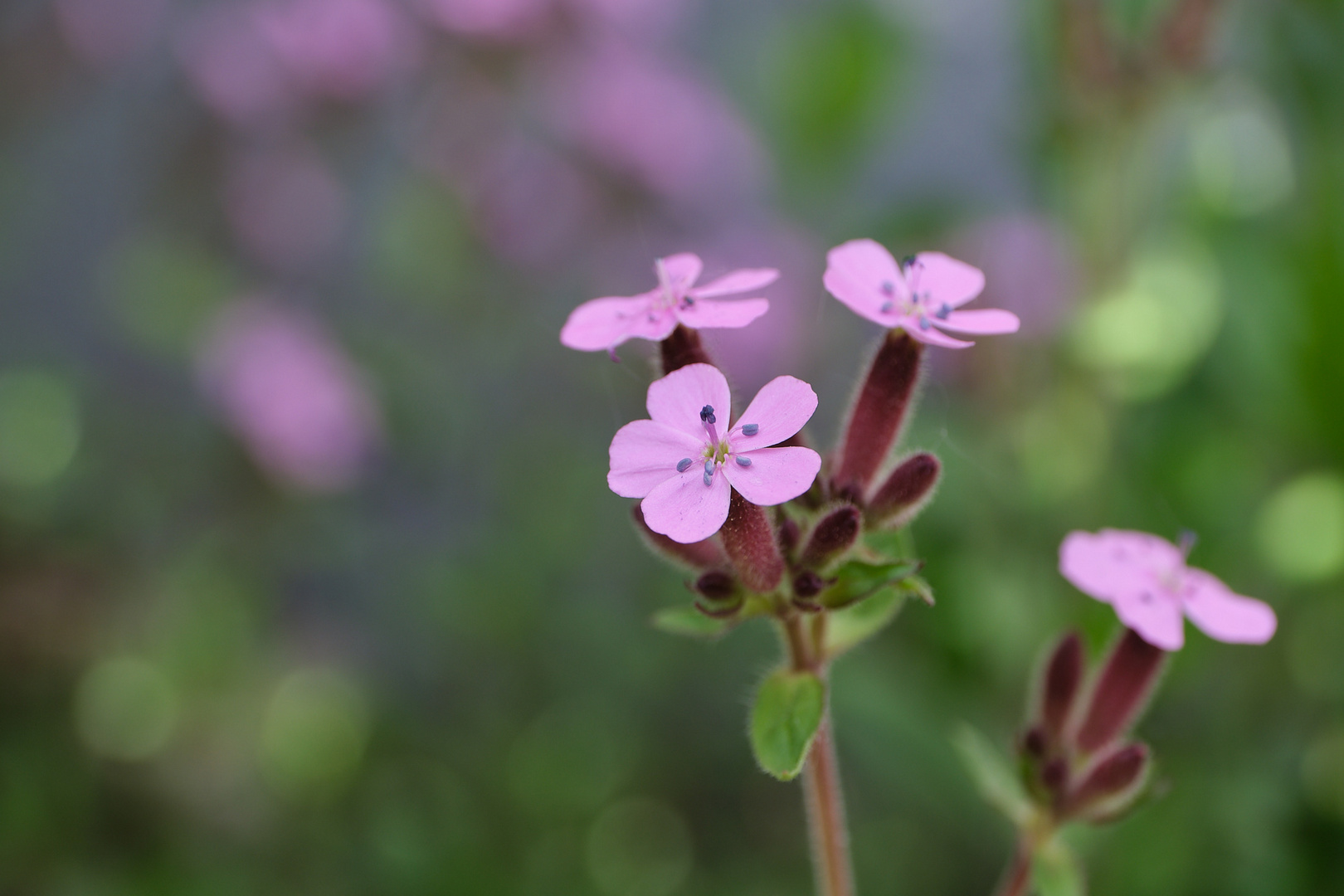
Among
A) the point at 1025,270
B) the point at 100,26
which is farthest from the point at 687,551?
the point at 100,26

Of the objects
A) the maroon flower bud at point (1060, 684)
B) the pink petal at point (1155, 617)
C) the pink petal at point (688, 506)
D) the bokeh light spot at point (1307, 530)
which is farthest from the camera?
the bokeh light spot at point (1307, 530)

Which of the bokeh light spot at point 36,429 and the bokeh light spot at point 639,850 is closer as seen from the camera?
the bokeh light spot at point 639,850

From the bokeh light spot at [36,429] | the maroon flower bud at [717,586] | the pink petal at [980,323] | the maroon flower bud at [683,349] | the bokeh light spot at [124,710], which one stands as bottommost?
the bokeh light spot at [124,710]

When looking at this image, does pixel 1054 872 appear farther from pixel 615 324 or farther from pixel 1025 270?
pixel 1025 270

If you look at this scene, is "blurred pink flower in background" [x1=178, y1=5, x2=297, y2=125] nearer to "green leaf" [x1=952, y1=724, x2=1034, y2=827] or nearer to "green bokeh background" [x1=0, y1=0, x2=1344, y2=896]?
"green bokeh background" [x1=0, y1=0, x2=1344, y2=896]

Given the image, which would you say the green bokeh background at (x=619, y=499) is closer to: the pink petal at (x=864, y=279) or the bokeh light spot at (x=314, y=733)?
the bokeh light spot at (x=314, y=733)

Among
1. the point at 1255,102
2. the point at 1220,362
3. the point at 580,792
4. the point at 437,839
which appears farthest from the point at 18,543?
the point at 1255,102

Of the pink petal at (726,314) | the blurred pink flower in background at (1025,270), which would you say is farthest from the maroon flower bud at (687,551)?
the blurred pink flower in background at (1025,270)
